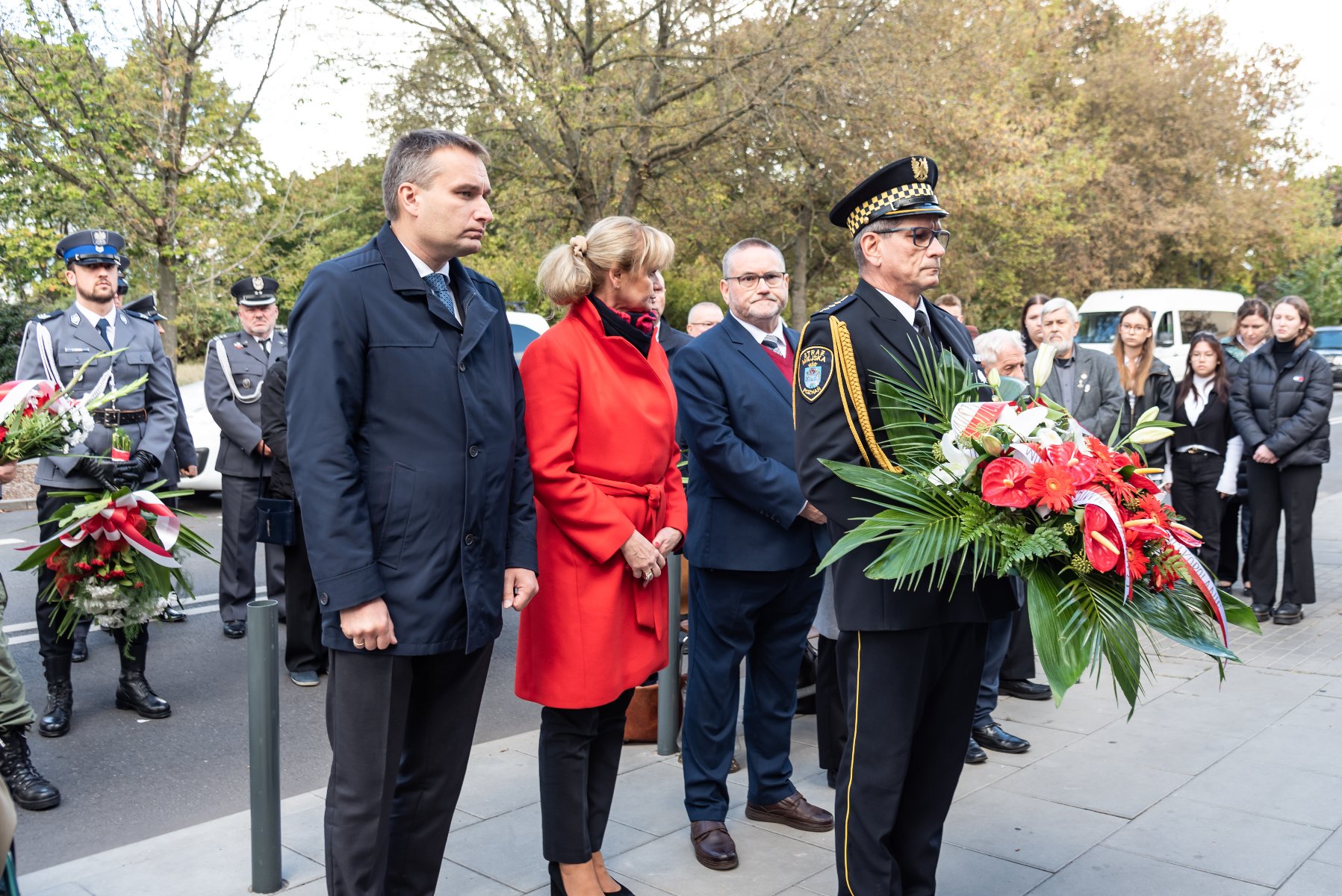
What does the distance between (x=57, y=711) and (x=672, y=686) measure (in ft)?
9.36

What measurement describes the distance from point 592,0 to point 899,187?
14.0 meters

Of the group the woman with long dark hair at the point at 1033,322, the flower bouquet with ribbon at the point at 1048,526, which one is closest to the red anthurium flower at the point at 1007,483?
the flower bouquet with ribbon at the point at 1048,526

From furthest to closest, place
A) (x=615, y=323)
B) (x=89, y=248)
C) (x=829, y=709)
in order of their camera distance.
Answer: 1. (x=89, y=248)
2. (x=829, y=709)
3. (x=615, y=323)

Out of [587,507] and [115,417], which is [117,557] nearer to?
[115,417]

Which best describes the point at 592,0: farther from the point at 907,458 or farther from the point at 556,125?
the point at 907,458

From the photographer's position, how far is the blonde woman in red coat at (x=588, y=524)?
3494 mm

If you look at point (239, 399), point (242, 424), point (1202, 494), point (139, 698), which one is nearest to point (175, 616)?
point (242, 424)

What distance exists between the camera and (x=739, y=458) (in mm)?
4137

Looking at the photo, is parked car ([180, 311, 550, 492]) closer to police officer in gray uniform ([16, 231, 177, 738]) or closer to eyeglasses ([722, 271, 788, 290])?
police officer in gray uniform ([16, 231, 177, 738])

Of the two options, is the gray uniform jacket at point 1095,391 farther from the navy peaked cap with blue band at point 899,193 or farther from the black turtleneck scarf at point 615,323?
the black turtleneck scarf at point 615,323

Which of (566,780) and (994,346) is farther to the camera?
(994,346)

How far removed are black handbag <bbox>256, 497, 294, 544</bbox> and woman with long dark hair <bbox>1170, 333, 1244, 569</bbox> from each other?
5869 millimetres

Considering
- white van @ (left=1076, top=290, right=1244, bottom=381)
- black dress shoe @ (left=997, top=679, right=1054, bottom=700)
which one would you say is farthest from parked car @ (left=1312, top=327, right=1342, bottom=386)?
black dress shoe @ (left=997, top=679, right=1054, bottom=700)

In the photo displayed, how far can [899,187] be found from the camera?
333 cm
